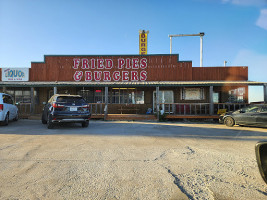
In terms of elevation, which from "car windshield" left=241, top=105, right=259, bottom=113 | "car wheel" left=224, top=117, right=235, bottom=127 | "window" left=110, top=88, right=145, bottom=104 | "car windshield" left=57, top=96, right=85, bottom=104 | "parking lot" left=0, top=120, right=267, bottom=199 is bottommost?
"parking lot" left=0, top=120, right=267, bottom=199

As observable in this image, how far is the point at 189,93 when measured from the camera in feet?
50.9

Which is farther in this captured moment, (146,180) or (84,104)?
(84,104)

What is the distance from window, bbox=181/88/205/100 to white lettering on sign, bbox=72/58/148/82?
13.6 feet

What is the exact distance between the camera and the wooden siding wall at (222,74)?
628 inches

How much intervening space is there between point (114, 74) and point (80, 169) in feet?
46.4

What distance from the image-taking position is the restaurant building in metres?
15.4

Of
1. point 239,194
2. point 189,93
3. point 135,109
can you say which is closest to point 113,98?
point 135,109

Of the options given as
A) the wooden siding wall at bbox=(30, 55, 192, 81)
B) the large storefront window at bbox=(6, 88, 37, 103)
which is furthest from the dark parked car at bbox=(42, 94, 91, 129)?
the large storefront window at bbox=(6, 88, 37, 103)

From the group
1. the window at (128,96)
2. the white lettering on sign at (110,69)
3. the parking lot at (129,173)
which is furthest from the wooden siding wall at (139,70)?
the parking lot at (129,173)

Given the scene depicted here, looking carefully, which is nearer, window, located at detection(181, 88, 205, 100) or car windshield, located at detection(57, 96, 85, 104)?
car windshield, located at detection(57, 96, 85, 104)

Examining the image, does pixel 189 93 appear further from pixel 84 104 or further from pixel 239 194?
pixel 239 194

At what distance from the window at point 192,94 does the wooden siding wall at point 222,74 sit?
1.36 m

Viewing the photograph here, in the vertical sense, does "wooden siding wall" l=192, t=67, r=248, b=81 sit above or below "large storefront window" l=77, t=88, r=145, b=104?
above

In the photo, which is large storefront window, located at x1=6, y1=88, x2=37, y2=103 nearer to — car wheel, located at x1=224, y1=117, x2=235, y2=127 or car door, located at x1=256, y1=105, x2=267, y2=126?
car wheel, located at x1=224, y1=117, x2=235, y2=127
